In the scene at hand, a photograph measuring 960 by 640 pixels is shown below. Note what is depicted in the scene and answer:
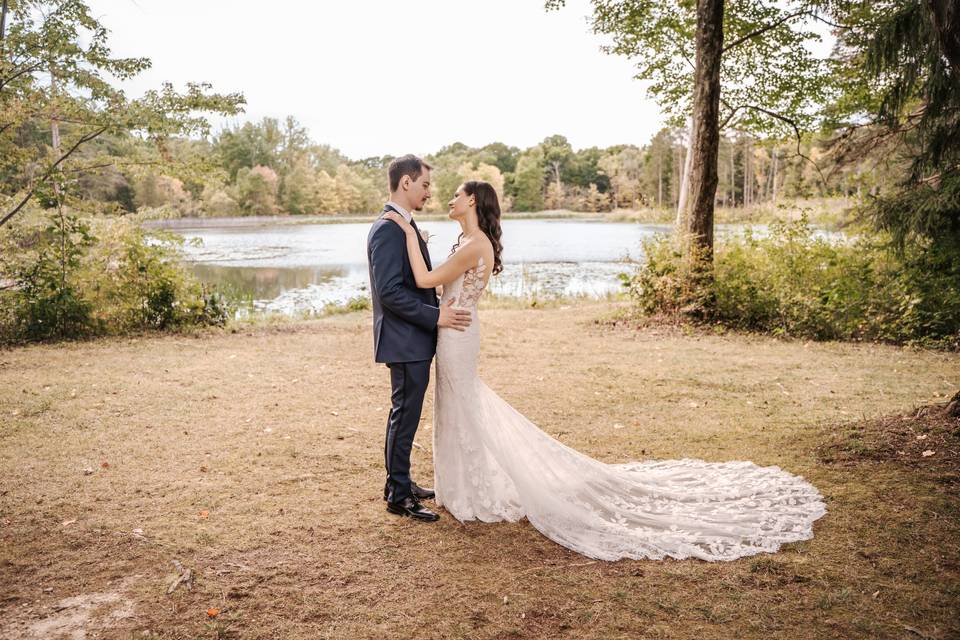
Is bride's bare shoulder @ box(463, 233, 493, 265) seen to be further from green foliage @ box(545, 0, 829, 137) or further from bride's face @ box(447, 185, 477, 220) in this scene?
green foliage @ box(545, 0, 829, 137)

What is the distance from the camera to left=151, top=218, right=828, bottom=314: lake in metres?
16.5

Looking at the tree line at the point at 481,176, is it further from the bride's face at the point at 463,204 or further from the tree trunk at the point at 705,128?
the bride's face at the point at 463,204

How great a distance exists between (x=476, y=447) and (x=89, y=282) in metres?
8.98

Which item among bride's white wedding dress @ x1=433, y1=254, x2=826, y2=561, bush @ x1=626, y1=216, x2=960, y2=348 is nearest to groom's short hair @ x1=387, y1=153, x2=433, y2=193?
bride's white wedding dress @ x1=433, y1=254, x2=826, y2=561

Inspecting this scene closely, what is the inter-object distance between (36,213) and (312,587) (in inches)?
369

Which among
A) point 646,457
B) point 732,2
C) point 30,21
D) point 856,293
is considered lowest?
point 646,457

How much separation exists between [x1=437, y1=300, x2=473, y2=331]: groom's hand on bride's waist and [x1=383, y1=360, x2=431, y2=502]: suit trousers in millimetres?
276

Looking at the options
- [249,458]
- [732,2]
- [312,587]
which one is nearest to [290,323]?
[249,458]

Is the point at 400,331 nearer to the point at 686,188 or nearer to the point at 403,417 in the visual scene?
the point at 403,417

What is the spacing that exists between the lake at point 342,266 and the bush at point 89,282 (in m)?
1.05

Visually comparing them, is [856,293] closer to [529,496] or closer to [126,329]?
[529,496]

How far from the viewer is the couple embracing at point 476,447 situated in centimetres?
379

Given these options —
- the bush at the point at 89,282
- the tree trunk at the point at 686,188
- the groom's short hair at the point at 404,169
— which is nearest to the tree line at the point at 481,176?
the bush at the point at 89,282

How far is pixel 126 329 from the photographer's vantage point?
34.3 feet
